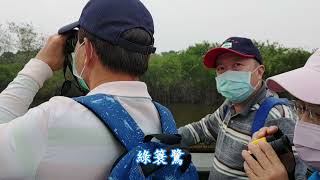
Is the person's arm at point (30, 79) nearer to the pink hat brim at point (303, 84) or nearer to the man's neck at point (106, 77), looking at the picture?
the man's neck at point (106, 77)

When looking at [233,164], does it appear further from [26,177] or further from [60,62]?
[26,177]

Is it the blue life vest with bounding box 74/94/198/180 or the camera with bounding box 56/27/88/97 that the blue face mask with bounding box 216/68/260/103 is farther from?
the blue life vest with bounding box 74/94/198/180

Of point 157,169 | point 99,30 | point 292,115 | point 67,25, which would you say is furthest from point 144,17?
point 292,115

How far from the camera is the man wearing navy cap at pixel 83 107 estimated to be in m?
1.19

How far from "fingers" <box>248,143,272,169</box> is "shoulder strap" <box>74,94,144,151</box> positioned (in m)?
0.41

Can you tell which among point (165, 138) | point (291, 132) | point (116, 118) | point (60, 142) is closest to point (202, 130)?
point (291, 132)

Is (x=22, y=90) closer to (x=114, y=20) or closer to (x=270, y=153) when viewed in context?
(x=114, y=20)

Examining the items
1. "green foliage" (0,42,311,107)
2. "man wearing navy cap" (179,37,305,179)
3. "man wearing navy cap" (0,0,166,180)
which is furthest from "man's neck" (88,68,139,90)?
"green foliage" (0,42,311,107)

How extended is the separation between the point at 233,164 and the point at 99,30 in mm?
1335

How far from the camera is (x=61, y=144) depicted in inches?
47.9

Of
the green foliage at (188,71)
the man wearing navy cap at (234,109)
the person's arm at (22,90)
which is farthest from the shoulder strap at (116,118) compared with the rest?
the green foliage at (188,71)

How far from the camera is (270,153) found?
1.46m

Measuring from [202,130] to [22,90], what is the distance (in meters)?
1.57

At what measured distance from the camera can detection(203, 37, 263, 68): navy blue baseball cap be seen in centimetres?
267
